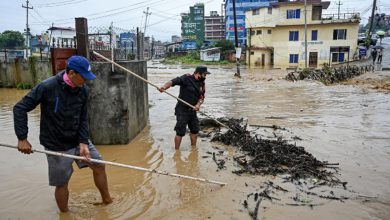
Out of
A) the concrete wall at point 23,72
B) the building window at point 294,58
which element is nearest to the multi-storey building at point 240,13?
the building window at point 294,58

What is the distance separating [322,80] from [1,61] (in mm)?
19075

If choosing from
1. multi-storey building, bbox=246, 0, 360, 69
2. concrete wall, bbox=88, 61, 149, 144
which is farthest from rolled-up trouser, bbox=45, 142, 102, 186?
multi-storey building, bbox=246, 0, 360, 69

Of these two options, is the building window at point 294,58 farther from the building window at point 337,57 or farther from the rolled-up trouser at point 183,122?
the rolled-up trouser at point 183,122

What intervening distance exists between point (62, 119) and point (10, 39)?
224 ft

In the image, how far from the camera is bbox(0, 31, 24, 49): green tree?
61906 mm

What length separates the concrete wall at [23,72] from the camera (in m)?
17.6

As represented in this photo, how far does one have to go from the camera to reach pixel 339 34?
133ft

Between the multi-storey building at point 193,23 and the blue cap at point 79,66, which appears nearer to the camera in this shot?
the blue cap at point 79,66

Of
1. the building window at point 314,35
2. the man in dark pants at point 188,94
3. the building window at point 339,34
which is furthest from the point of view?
the building window at point 314,35

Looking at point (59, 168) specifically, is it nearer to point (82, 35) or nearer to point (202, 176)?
point (202, 176)

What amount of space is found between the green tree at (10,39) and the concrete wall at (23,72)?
1889 inches

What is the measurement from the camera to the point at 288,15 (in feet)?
139

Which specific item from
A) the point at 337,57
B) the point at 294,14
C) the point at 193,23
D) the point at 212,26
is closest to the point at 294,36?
the point at 294,14

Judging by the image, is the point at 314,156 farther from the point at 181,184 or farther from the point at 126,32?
the point at 126,32
